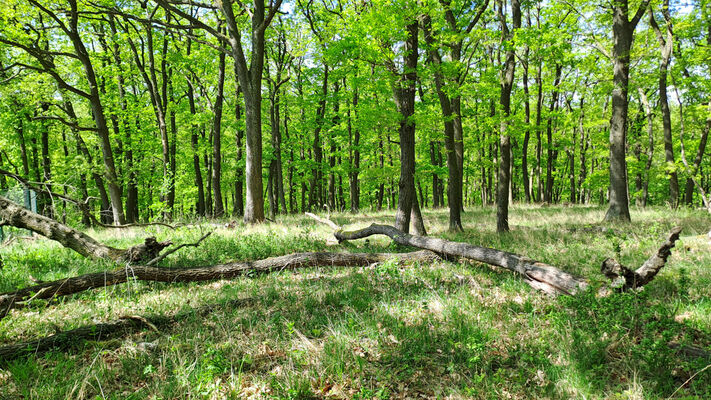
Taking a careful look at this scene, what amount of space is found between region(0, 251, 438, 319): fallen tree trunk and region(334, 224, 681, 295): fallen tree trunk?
1.57ft

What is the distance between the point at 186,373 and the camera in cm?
286

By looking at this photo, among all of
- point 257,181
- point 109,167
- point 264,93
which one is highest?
point 264,93

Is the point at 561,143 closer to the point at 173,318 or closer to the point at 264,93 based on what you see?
the point at 264,93

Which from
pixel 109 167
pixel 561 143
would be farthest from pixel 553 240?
pixel 561 143

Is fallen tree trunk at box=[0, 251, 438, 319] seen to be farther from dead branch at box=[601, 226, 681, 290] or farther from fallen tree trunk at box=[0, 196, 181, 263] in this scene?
dead branch at box=[601, 226, 681, 290]

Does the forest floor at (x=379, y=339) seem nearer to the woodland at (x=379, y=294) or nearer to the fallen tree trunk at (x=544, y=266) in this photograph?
the woodland at (x=379, y=294)

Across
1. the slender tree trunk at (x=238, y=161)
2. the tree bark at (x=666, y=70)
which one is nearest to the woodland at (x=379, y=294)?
the tree bark at (x=666, y=70)

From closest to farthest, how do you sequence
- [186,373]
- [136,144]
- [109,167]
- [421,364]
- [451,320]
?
1. [186,373]
2. [421,364]
3. [451,320]
4. [109,167]
5. [136,144]

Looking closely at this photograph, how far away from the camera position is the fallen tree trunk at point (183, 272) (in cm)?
428

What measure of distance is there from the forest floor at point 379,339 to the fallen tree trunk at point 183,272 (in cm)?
20

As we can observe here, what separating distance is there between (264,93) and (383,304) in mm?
21995


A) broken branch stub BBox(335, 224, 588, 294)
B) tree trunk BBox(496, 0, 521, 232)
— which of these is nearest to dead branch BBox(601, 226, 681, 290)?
broken branch stub BBox(335, 224, 588, 294)

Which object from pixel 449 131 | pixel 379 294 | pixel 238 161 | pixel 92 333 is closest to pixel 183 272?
pixel 92 333

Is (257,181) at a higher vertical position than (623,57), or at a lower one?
lower
